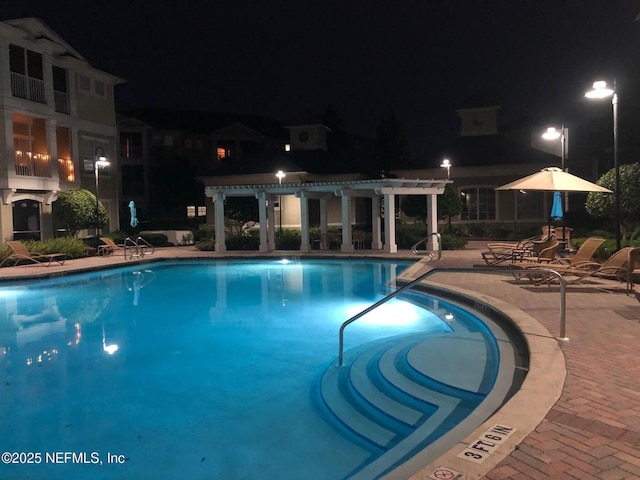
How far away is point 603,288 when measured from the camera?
10.2 metres

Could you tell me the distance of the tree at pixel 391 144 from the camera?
39.8 m

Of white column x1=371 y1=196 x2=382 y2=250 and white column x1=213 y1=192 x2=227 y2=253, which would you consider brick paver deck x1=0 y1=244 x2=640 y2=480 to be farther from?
white column x1=213 y1=192 x2=227 y2=253

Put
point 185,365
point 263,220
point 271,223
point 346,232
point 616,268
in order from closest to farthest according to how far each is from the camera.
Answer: point 185,365
point 616,268
point 346,232
point 263,220
point 271,223

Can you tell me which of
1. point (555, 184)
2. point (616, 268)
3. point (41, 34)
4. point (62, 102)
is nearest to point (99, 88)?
point (62, 102)

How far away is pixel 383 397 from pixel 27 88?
21795mm

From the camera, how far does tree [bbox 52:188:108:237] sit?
22.5m

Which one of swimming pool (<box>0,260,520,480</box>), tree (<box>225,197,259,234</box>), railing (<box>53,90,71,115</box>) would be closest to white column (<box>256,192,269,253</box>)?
tree (<box>225,197,259,234</box>)

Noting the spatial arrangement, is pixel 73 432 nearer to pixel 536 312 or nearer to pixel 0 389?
pixel 0 389

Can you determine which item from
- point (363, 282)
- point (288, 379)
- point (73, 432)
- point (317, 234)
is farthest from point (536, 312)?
point (317, 234)

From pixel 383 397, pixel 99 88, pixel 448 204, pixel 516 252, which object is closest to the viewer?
pixel 383 397

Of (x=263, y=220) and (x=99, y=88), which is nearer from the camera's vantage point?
(x=263, y=220)

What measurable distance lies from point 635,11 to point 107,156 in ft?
77.1

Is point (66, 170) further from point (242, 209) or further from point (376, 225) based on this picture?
point (376, 225)

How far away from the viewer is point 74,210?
882 inches
